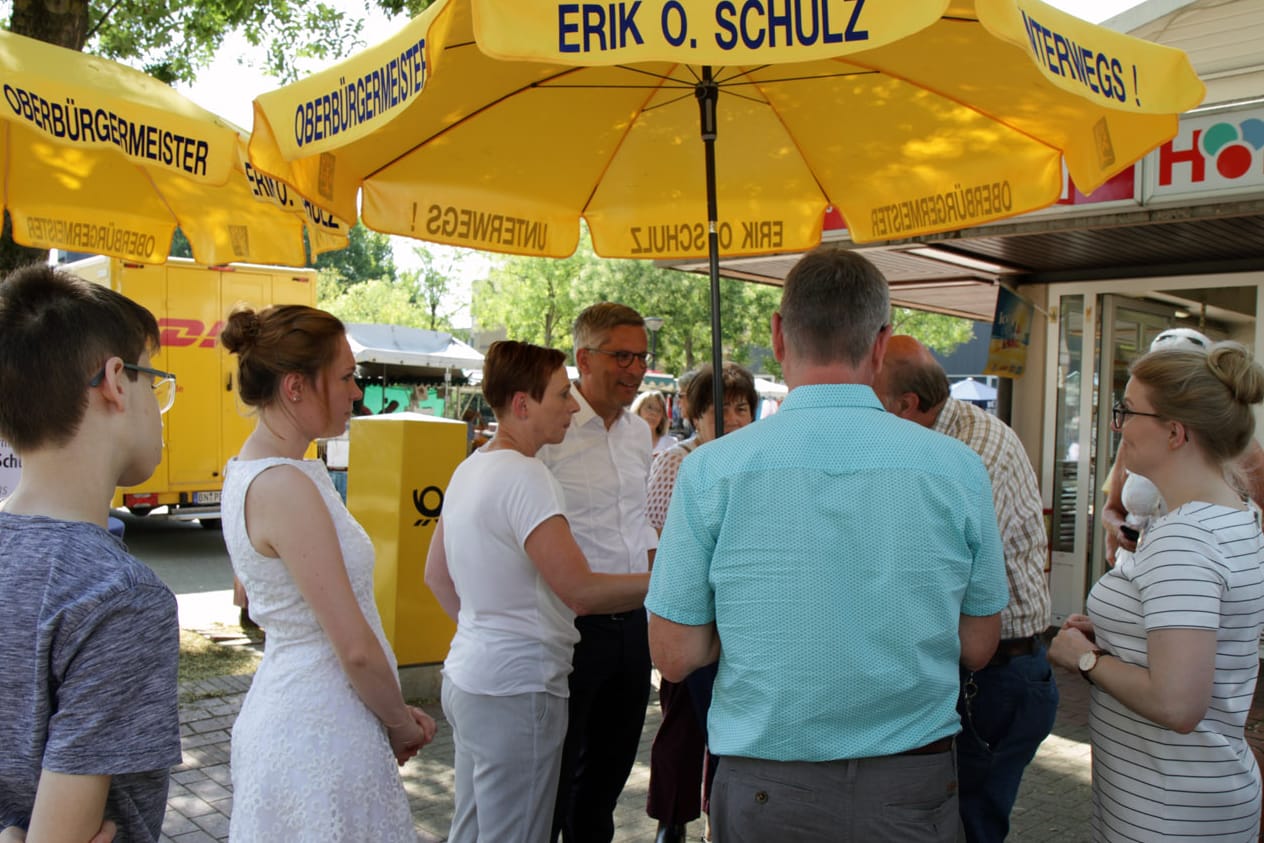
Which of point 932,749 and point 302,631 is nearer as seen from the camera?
point 932,749

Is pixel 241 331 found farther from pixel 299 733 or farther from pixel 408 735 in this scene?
pixel 408 735

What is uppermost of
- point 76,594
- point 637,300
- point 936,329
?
point 637,300

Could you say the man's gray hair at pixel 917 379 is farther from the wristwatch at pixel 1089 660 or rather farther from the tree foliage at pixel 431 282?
the tree foliage at pixel 431 282

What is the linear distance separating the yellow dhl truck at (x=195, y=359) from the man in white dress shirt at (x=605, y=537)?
960 centimetres

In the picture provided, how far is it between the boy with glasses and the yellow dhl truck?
36.5 ft

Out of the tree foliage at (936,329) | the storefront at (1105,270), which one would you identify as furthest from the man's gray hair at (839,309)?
the tree foliage at (936,329)

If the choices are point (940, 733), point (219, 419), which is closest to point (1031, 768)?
point (940, 733)

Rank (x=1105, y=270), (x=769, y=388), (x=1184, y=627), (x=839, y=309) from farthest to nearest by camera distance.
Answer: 1. (x=769, y=388)
2. (x=1105, y=270)
3. (x=1184, y=627)
4. (x=839, y=309)

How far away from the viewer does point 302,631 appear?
7.05ft

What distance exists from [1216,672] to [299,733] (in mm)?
2071

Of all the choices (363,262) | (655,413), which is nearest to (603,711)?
(655,413)

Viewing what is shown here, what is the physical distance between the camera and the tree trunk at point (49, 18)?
5785mm

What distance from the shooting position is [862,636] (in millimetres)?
1805

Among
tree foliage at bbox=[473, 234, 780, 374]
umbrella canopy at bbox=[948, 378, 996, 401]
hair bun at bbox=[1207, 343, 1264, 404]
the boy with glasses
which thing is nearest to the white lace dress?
the boy with glasses
